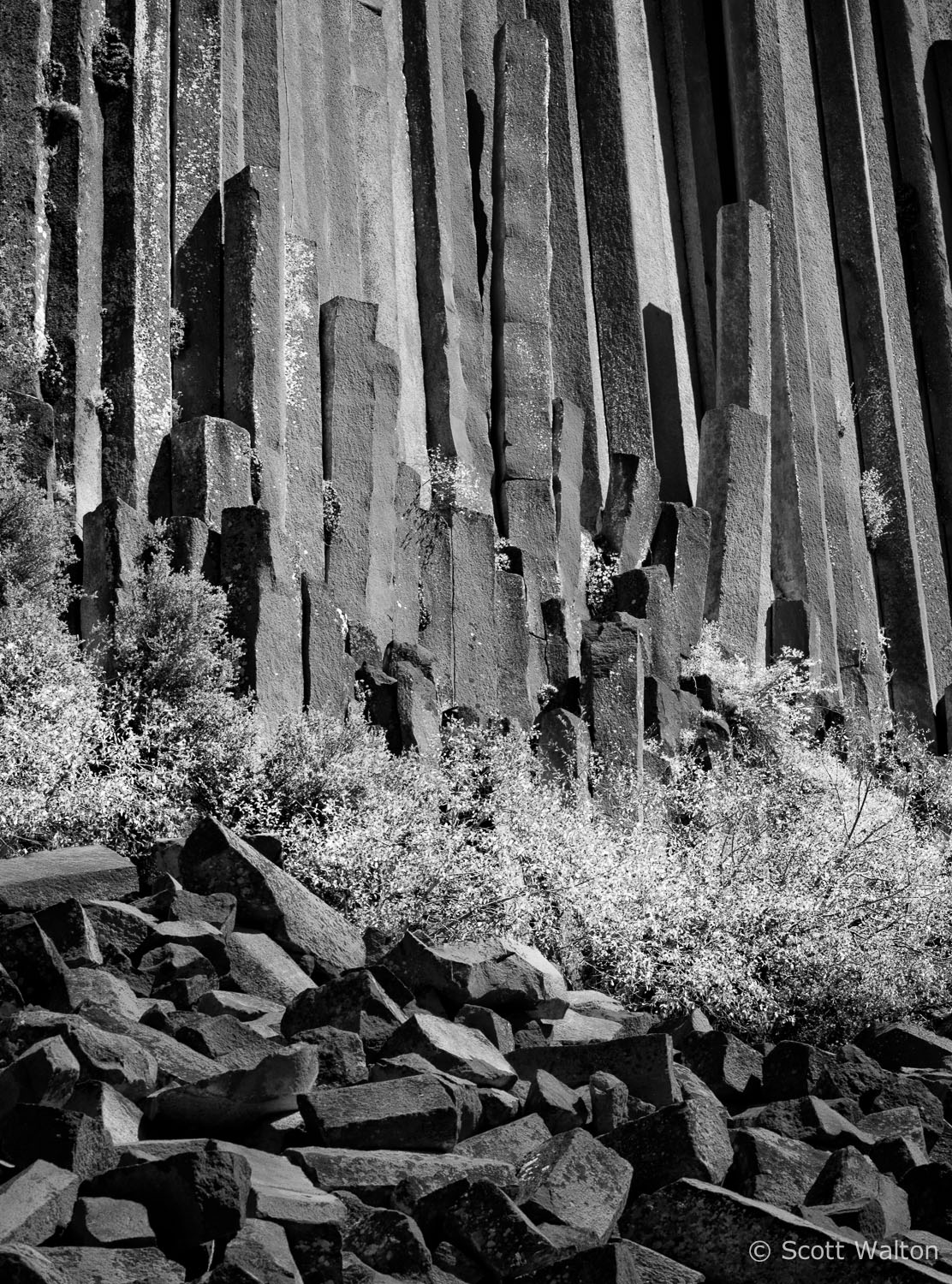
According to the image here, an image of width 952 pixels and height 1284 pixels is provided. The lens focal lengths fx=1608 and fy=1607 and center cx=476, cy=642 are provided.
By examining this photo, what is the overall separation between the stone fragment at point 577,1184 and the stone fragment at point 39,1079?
1.11 metres

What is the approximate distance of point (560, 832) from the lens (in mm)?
8062

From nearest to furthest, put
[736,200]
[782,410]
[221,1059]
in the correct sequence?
[221,1059], [782,410], [736,200]

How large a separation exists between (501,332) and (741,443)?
8.20 feet

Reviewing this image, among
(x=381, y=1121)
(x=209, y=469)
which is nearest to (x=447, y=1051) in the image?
(x=381, y=1121)

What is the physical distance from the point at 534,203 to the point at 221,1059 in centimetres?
1029

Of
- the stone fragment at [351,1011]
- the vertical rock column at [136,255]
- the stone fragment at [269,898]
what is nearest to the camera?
the stone fragment at [351,1011]

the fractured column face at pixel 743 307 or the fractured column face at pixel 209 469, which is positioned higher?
the fractured column face at pixel 743 307

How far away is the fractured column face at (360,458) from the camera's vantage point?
32.4ft

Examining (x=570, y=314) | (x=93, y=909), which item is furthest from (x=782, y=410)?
(x=93, y=909)

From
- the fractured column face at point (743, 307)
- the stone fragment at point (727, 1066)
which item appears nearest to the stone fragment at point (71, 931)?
the stone fragment at point (727, 1066)

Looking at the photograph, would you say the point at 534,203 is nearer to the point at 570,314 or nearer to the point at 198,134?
the point at 570,314

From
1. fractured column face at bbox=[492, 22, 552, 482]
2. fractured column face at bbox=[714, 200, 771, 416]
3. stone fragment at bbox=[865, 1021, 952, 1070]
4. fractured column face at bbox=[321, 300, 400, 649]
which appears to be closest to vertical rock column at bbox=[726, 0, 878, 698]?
fractured column face at bbox=[714, 200, 771, 416]

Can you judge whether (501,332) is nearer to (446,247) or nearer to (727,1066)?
(446,247)

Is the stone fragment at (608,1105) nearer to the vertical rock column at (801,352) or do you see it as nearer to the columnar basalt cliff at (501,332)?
the columnar basalt cliff at (501,332)
